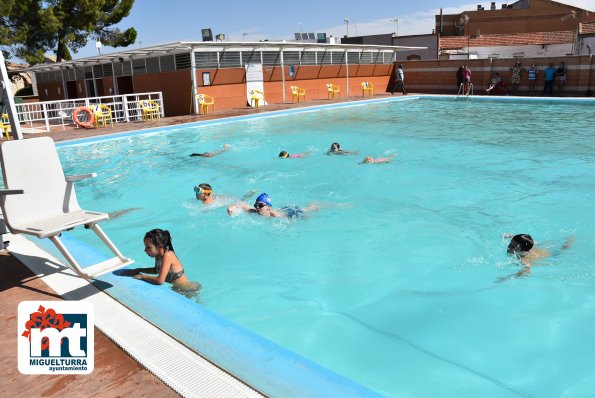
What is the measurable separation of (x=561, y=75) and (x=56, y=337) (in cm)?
2529

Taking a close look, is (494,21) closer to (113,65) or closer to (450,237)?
(113,65)

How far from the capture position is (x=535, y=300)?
481 centimetres

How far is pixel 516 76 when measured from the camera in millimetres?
24297

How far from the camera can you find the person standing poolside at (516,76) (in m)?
24.2

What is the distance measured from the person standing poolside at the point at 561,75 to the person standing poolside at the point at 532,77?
1040mm

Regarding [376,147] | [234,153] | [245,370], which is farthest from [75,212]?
[376,147]

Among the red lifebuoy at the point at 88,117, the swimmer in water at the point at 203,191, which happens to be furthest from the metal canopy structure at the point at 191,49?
the swimmer in water at the point at 203,191

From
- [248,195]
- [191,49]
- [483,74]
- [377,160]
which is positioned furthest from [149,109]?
[483,74]

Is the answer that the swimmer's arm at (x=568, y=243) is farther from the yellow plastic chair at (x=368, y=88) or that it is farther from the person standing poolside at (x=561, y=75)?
the yellow plastic chair at (x=368, y=88)

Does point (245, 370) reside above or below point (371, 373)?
above

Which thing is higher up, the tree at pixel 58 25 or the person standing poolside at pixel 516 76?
the tree at pixel 58 25

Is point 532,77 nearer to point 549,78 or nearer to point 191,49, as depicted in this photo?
point 549,78

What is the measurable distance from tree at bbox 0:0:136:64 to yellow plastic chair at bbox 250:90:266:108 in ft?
39.6

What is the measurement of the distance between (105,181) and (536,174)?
8830mm
